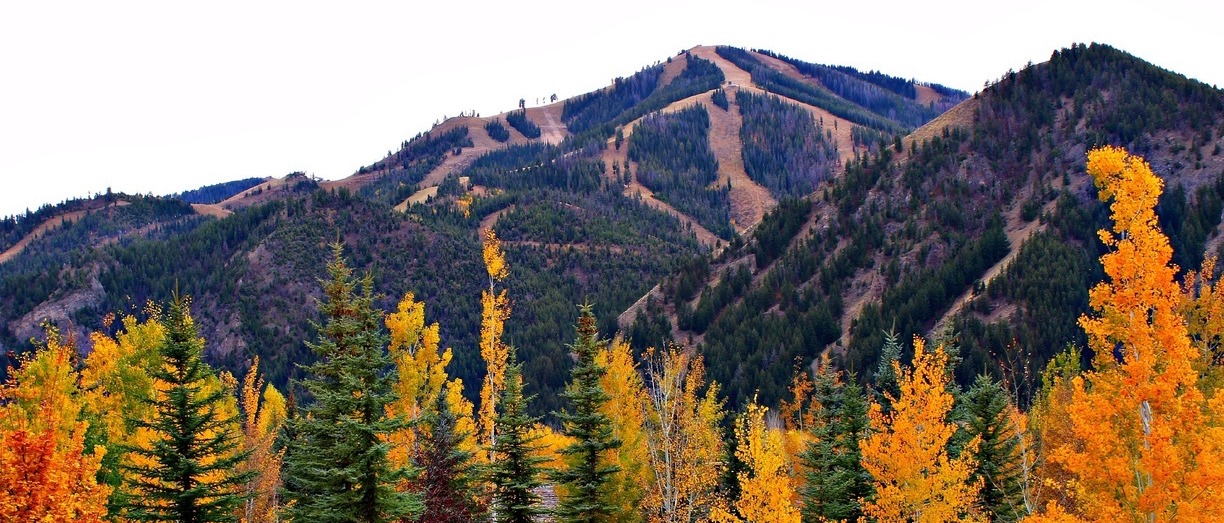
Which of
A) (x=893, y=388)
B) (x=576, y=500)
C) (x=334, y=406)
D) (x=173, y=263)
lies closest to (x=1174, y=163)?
(x=893, y=388)

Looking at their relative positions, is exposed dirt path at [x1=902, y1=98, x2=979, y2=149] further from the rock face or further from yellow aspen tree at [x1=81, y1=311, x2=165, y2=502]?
the rock face

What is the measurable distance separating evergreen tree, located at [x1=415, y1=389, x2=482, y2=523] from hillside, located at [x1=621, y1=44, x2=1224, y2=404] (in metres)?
67.2

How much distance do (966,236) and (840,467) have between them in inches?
3657

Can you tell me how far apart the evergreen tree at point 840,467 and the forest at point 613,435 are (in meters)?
0.10

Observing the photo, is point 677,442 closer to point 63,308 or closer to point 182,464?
point 182,464

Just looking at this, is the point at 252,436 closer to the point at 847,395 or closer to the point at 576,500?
the point at 576,500

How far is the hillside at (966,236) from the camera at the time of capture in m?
98.6

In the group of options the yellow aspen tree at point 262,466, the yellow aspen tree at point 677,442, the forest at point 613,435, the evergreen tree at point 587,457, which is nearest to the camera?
the forest at point 613,435

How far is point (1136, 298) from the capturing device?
59.3 ft

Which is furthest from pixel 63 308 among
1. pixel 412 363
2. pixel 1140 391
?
pixel 1140 391

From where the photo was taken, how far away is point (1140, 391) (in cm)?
1789

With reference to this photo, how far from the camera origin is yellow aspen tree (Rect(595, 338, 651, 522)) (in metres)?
34.5

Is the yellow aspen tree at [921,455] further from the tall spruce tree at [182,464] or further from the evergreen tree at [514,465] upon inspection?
the tall spruce tree at [182,464]

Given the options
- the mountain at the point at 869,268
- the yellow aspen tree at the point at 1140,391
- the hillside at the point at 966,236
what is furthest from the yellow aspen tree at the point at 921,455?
the hillside at the point at 966,236
